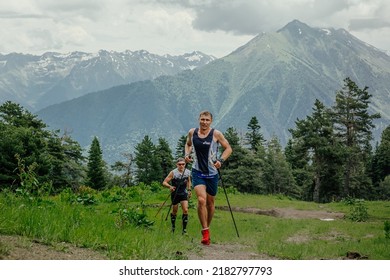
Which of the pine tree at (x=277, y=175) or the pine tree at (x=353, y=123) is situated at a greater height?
the pine tree at (x=353, y=123)

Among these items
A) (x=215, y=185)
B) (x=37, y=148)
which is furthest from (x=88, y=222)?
(x=37, y=148)

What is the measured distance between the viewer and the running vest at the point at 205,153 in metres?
10.0

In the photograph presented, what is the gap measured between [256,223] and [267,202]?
401 inches

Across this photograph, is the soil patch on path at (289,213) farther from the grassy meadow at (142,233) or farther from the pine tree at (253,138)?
the pine tree at (253,138)

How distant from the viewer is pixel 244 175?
220ft

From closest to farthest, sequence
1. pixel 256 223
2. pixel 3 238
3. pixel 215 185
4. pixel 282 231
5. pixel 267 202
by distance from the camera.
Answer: pixel 3 238
pixel 215 185
pixel 282 231
pixel 256 223
pixel 267 202

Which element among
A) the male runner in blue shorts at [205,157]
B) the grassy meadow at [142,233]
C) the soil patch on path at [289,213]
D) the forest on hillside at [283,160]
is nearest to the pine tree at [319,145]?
the forest on hillside at [283,160]

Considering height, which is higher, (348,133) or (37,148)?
(348,133)

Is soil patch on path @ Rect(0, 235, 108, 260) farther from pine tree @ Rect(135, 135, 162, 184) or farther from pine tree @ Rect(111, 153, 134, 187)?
pine tree @ Rect(111, 153, 134, 187)

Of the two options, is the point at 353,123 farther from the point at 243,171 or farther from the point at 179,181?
the point at 179,181

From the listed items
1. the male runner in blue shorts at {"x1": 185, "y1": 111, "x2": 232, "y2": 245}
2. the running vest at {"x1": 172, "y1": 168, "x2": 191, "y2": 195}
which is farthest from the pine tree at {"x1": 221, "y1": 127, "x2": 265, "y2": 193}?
the male runner in blue shorts at {"x1": 185, "y1": 111, "x2": 232, "y2": 245}

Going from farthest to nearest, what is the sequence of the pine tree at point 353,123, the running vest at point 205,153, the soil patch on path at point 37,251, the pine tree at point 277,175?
the pine tree at point 277,175, the pine tree at point 353,123, the running vest at point 205,153, the soil patch on path at point 37,251

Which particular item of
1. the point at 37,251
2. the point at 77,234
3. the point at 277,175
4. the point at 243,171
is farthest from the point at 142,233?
the point at 277,175

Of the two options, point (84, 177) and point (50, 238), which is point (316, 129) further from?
point (50, 238)
